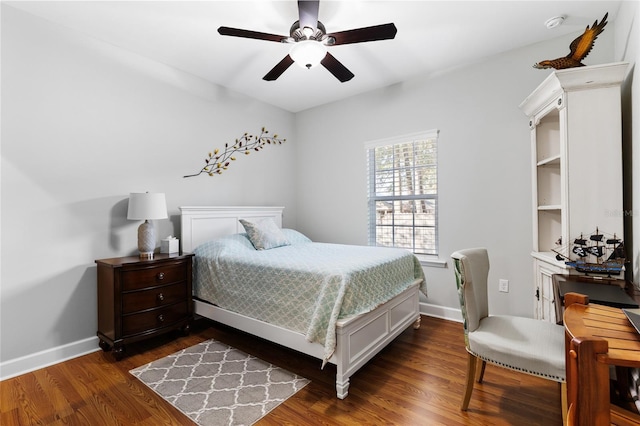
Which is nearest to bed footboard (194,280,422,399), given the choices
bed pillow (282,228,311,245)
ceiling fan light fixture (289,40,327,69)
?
bed pillow (282,228,311,245)

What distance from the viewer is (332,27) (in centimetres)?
256

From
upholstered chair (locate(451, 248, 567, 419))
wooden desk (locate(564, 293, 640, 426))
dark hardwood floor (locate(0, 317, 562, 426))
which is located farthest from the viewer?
dark hardwood floor (locate(0, 317, 562, 426))

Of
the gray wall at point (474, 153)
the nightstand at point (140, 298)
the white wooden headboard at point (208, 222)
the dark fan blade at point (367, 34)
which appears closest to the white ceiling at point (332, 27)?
the gray wall at point (474, 153)

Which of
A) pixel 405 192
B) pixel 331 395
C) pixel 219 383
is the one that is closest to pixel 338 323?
pixel 331 395

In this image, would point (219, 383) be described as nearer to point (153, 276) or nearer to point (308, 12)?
point (153, 276)

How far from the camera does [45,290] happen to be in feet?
8.04

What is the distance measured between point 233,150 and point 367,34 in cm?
231

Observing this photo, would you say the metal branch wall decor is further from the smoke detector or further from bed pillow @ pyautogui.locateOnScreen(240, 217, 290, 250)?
the smoke detector

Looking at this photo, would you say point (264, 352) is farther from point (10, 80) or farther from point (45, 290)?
point (10, 80)

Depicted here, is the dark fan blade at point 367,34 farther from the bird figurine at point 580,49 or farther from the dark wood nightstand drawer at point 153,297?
the dark wood nightstand drawer at point 153,297

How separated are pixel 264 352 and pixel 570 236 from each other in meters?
2.47

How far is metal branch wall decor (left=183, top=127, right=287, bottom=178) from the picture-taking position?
142 inches

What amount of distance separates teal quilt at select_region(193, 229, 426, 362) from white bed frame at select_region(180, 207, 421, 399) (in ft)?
0.21

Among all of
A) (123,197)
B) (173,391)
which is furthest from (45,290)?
(173,391)
